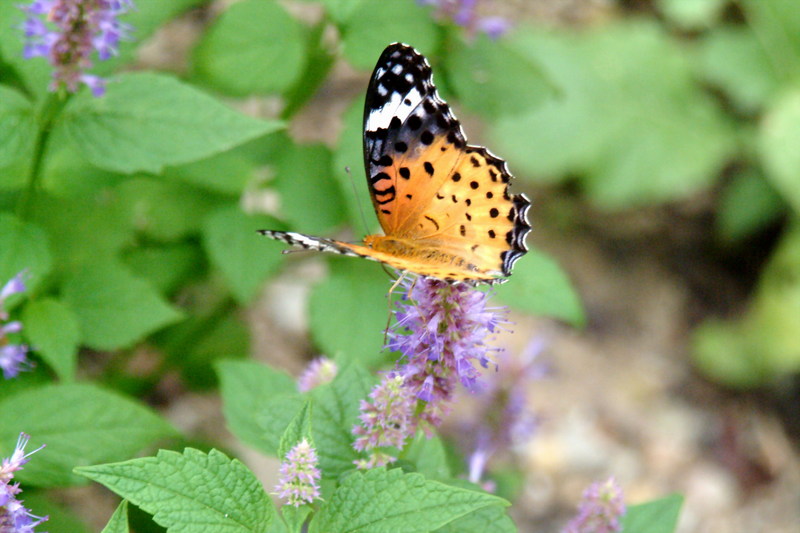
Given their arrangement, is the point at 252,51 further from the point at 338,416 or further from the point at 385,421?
the point at 385,421

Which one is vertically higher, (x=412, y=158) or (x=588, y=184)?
(x=588, y=184)

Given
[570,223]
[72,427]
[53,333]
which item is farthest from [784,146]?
[72,427]

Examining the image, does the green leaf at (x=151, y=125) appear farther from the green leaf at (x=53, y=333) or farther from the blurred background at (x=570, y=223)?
the green leaf at (x=53, y=333)

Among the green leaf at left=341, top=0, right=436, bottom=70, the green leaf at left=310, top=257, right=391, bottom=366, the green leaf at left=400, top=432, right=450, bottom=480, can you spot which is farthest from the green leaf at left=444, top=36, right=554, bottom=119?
the green leaf at left=400, top=432, right=450, bottom=480

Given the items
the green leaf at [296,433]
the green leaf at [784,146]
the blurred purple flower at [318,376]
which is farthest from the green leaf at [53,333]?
the green leaf at [784,146]

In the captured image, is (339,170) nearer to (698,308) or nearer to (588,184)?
(588,184)

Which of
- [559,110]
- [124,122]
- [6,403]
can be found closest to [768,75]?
[559,110]
